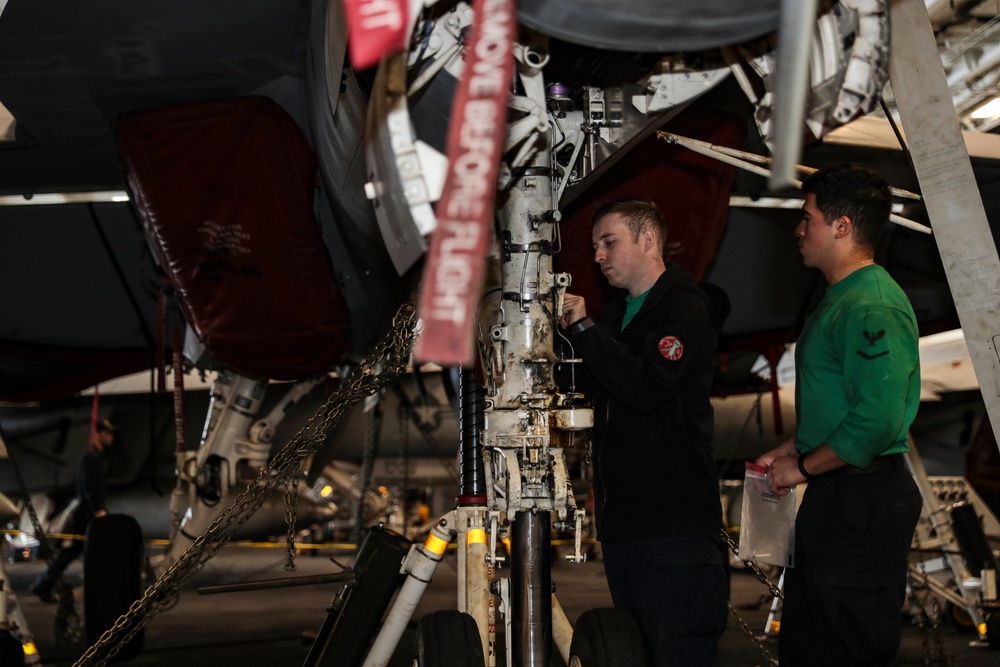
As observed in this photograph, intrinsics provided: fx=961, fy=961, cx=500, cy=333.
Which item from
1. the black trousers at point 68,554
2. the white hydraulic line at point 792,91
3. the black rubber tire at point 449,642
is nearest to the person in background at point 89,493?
the black trousers at point 68,554

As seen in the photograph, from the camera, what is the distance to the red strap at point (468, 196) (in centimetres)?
148

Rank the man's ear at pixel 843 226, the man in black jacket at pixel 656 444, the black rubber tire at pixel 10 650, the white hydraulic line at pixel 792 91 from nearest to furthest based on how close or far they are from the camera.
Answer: the white hydraulic line at pixel 792 91 → the man in black jacket at pixel 656 444 → the man's ear at pixel 843 226 → the black rubber tire at pixel 10 650

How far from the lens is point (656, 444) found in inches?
102

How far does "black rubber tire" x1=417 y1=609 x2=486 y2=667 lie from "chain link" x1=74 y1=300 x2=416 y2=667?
123cm

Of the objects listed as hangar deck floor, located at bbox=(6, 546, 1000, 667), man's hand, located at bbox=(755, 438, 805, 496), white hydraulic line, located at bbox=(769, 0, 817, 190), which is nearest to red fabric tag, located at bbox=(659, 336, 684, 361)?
man's hand, located at bbox=(755, 438, 805, 496)

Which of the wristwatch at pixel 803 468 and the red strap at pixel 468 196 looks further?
the wristwatch at pixel 803 468

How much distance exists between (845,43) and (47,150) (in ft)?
13.1

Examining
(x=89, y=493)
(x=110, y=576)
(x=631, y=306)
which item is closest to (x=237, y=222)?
(x=631, y=306)

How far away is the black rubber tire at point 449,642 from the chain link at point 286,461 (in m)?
1.23

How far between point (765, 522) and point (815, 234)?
0.85m

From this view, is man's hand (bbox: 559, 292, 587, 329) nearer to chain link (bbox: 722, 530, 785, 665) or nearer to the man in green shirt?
the man in green shirt

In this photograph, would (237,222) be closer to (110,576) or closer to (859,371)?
(110,576)

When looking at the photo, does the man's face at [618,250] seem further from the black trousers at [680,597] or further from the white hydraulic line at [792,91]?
the white hydraulic line at [792,91]

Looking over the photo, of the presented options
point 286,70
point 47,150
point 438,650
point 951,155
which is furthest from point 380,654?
point 47,150
